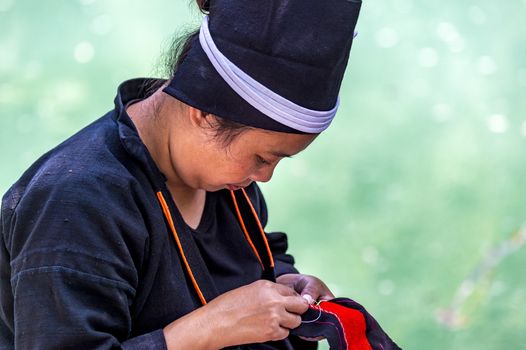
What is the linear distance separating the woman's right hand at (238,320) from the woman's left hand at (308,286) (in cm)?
25

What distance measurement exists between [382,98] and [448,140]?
33 centimetres

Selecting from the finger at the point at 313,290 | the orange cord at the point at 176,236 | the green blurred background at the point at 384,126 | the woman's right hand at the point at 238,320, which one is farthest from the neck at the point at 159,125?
the green blurred background at the point at 384,126

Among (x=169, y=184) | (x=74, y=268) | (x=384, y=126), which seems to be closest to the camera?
(x=74, y=268)

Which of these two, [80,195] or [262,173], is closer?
[80,195]

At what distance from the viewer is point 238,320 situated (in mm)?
1849

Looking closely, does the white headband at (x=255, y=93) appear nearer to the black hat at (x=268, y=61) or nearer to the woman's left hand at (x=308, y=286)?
the black hat at (x=268, y=61)

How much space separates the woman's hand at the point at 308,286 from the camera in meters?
2.20

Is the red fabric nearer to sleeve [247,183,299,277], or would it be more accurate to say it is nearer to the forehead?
sleeve [247,183,299,277]

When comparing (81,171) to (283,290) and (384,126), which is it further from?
(384,126)

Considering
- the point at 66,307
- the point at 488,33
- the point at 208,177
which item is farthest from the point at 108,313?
the point at 488,33

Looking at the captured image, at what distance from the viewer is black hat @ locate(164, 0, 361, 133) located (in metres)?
1.72

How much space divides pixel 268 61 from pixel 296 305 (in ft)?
1.85

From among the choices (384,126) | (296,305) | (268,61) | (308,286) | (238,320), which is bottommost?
(238,320)

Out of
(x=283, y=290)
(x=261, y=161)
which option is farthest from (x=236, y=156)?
(x=283, y=290)
